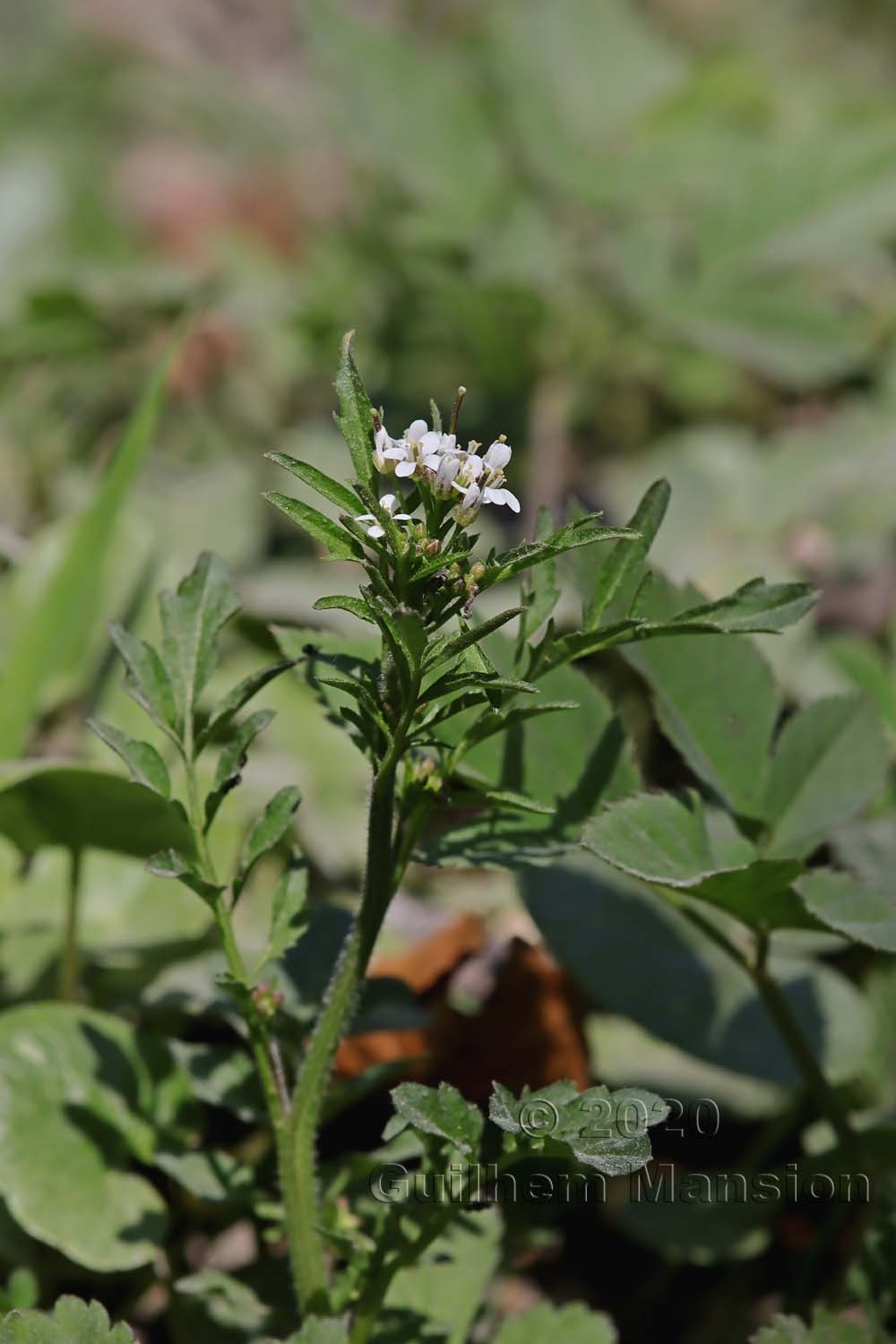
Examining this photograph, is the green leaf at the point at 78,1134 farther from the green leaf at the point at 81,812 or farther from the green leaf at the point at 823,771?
the green leaf at the point at 823,771

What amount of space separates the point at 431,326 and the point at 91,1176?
4.90ft

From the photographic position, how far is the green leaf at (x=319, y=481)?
1.93ft

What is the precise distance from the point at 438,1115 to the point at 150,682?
28cm

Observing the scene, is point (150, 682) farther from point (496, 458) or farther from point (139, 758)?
point (496, 458)

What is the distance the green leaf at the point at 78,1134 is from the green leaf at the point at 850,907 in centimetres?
44

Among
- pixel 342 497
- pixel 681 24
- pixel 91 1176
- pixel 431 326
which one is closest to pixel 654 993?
pixel 91 1176

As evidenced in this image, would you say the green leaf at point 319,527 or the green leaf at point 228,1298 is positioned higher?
the green leaf at point 319,527

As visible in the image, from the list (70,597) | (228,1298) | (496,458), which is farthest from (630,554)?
(70,597)

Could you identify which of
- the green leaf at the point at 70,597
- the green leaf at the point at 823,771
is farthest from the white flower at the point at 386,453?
the green leaf at the point at 70,597

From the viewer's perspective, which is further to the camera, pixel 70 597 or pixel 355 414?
pixel 70 597

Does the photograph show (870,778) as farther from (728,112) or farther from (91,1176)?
(728,112)

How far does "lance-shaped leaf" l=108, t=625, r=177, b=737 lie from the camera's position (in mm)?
731

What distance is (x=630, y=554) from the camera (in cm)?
73

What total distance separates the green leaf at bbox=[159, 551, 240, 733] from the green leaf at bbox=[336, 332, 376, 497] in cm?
16
